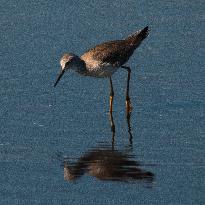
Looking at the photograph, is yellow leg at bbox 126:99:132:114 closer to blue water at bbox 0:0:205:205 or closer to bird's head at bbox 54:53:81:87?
blue water at bbox 0:0:205:205

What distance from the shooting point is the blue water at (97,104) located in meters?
9.36

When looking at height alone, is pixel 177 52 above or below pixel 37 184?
above

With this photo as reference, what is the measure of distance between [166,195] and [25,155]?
6.46 feet

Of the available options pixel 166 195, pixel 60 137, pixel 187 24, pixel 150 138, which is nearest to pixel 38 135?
pixel 60 137

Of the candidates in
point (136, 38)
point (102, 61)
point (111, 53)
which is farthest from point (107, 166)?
point (136, 38)

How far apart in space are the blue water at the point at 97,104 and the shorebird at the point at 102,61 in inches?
13.8

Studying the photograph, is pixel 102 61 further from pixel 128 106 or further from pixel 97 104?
pixel 128 106

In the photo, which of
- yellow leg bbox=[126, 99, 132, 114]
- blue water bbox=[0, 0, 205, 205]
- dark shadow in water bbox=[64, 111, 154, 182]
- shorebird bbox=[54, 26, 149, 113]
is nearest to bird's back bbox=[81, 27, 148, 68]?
shorebird bbox=[54, 26, 149, 113]

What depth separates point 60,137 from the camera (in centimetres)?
1083

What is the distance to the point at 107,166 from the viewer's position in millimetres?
10016

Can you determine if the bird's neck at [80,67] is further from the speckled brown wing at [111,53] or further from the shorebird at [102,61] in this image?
the speckled brown wing at [111,53]

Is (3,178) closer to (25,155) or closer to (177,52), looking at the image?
(25,155)

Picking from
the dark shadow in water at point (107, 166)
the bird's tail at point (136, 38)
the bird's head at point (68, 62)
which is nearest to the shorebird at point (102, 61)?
the bird's head at point (68, 62)

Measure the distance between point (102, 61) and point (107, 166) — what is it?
8.82 feet
